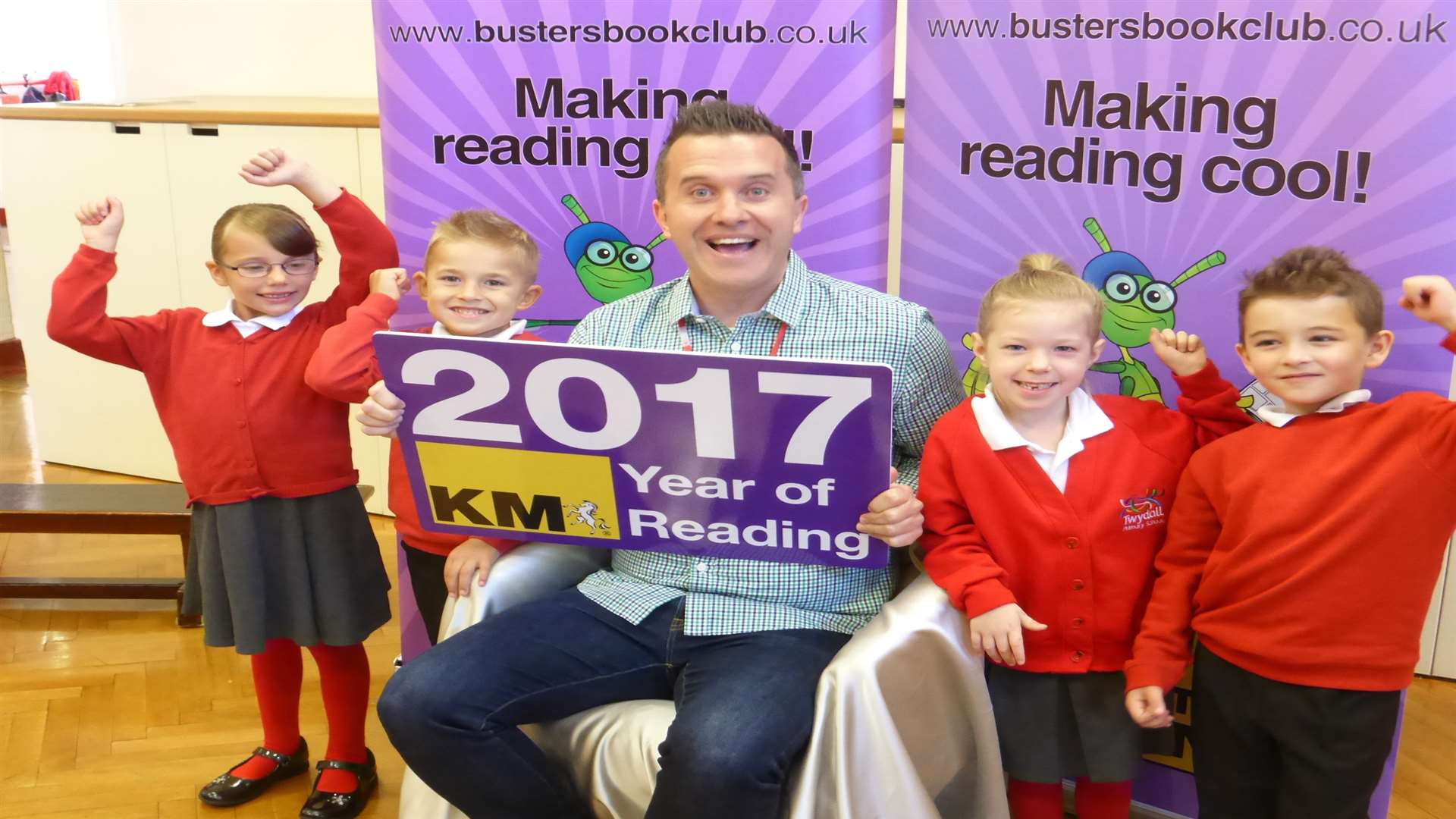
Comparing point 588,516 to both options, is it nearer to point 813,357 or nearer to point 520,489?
point 520,489

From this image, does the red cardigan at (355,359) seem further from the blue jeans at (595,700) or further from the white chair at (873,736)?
the white chair at (873,736)

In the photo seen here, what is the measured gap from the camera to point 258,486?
7.27ft

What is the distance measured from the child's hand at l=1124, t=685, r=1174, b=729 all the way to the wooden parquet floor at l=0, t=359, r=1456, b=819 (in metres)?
1.03

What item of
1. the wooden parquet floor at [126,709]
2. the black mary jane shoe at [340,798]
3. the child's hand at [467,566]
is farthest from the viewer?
the wooden parquet floor at [126,709]

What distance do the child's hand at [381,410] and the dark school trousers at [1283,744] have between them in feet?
4.15

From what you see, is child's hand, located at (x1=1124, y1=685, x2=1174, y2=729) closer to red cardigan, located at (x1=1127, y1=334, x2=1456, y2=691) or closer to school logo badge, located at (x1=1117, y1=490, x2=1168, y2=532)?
red cardigan, located at (x1=1127, y1=334, x2=1456, y2=691)

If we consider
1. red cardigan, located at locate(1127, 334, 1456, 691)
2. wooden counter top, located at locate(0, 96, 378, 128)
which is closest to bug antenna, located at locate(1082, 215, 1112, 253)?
red cardigan, located at locate(1127, 334, 1456, 691)

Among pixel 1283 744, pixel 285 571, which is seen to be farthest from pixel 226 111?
pixel 1283 744

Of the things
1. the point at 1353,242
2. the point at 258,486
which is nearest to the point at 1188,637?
the point at 1353,242

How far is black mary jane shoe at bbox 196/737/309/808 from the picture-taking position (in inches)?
96.1

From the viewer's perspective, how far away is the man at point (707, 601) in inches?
68.8

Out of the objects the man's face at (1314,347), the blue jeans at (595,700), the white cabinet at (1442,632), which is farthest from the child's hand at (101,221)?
the white cabinet at (1442,632)

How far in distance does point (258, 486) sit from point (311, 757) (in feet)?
2.48

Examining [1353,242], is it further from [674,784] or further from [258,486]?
[258,486]
